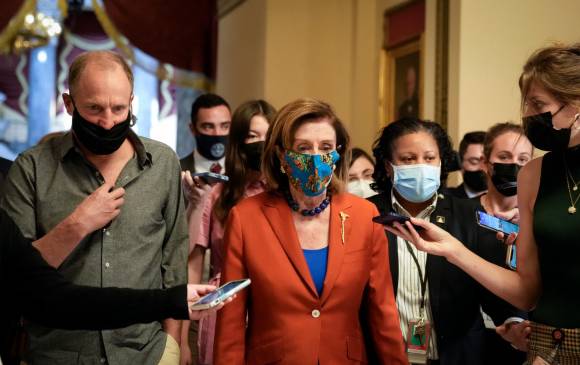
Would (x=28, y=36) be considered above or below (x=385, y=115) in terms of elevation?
above

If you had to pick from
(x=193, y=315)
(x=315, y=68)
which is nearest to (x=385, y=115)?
(x=315, y=68)

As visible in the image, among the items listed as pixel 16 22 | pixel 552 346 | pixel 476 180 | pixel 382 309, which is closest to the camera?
pixel 552 346

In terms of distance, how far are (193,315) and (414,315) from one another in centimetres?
139

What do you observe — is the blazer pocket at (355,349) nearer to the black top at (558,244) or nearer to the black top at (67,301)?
the black top at (558,244)

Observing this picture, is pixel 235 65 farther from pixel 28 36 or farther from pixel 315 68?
pixel 28 36

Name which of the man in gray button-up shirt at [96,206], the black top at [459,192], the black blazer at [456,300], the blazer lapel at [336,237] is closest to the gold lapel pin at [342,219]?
the blazer lapel at [336,237]

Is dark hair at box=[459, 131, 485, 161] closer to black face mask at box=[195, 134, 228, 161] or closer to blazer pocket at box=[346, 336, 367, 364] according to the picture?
black face mask at box=[195, 134, 228, 161]

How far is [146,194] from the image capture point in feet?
10.2

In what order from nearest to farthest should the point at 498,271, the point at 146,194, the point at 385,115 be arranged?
1. the point at 498,271
2. the point at 146,194
3. the point at 385,115

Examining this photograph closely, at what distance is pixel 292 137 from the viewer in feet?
10.5

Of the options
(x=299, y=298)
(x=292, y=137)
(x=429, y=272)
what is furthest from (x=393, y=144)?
(x=299, y=298)

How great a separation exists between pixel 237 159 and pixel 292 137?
89cm

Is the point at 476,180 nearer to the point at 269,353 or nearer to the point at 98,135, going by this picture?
the point at 269,353

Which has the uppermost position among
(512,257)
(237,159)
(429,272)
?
(237,159)
